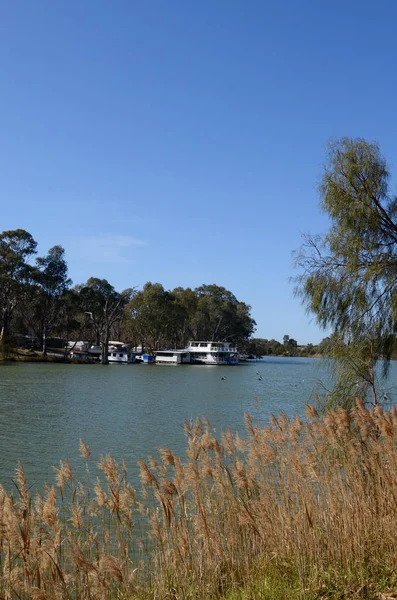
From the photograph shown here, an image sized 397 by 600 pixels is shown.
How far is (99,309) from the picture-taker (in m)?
87.1

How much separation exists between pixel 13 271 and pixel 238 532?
62.3 m

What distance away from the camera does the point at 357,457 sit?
6.25 metres

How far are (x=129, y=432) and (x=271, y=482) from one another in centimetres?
1402

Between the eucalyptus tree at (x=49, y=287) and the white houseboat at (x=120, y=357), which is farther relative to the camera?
the white houseboat at (x=120, y=357)

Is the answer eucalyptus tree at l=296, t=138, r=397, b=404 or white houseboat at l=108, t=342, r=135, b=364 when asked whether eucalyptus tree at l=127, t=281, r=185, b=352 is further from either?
eucalyptus tree at l=296, t=138, r=397, b=404

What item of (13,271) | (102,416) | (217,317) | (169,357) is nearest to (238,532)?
(102,416)

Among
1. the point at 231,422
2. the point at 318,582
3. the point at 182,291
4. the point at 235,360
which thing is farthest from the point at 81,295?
the point at 318,582

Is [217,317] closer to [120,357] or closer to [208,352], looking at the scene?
[208,352]

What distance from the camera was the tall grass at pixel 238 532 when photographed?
3.96 metres

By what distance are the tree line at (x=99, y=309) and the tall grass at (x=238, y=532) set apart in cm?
5639

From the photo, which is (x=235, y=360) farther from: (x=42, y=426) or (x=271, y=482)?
(x=271, y=482)

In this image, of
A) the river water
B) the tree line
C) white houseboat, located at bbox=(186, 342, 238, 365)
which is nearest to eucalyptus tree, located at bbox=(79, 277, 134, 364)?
the tree line

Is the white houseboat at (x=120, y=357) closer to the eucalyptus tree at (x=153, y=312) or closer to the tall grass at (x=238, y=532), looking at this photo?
the eucalyptus tree at (x=153, y=312)

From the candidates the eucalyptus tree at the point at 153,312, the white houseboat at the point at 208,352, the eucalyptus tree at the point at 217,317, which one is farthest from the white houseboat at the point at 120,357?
the eucalyptus tree at the point at 217,317
